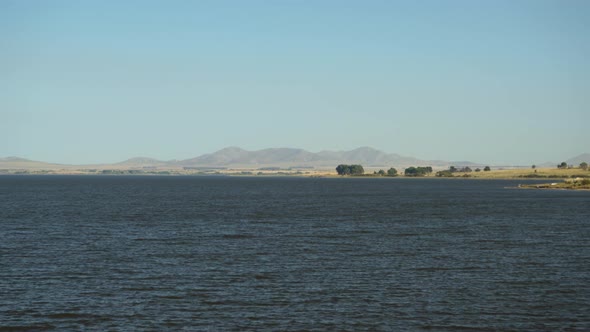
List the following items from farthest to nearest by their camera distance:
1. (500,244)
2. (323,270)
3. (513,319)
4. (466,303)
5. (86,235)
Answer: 1. (86,235)
2. (500,244)
3. (323,270)
4. (466,303)
5. (513,319)

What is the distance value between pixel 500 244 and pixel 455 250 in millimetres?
7091

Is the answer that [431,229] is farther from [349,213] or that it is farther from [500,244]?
[349,213]

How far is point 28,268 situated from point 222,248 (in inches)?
687

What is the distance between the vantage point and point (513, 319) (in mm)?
37531

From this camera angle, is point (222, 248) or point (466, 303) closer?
point (466, 303)

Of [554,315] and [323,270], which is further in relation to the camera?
[323,270]

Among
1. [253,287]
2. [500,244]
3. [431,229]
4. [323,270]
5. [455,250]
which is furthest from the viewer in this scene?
[431,229]

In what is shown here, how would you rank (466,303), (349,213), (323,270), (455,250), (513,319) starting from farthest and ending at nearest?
(349,213), (455,250), (323,270), (466,303), (513,319)

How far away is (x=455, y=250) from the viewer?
63.0m

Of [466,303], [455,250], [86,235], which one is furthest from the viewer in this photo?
[86,235]

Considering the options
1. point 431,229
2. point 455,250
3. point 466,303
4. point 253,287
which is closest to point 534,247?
point 455,250

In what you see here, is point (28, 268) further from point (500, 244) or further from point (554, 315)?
point (500, 244)

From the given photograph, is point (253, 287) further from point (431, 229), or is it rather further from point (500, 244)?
point (431, 229)

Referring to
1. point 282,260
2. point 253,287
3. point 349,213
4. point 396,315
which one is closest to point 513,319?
point 396,315
